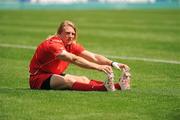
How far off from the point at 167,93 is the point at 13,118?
3006 mm

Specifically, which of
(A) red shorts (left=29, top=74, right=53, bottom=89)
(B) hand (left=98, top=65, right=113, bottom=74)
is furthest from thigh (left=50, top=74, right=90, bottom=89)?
(B) hand (left=98, top=65, right=113, bottom=74)

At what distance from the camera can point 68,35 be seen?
1121 centimetres

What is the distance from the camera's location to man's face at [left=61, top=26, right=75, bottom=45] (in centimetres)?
1116

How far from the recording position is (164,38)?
2369 cm

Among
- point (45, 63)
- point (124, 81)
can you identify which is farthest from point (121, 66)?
point (45, 63)

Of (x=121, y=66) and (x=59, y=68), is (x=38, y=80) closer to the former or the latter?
(x=59, y=68)

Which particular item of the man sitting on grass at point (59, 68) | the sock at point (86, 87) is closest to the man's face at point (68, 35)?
the man sitting on grass at point (59, 68)

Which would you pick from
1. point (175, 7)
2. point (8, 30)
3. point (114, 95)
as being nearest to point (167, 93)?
point (114, 95)

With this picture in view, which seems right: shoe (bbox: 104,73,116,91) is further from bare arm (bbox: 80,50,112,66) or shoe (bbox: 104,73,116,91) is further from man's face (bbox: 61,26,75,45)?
man's face (bbox: 61,26,75,45)

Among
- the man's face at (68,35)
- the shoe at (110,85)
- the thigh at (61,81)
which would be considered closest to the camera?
the shoe at (110,85)

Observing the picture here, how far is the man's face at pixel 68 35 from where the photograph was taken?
1116 centimetres

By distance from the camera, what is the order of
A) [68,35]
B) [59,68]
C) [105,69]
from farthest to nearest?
[59,68] → [68,35] → [105,69]

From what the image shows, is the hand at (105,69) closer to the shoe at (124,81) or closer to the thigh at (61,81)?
the shoe at (124,81)

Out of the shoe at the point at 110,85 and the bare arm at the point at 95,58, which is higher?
the bare arm at the point at 95,58
